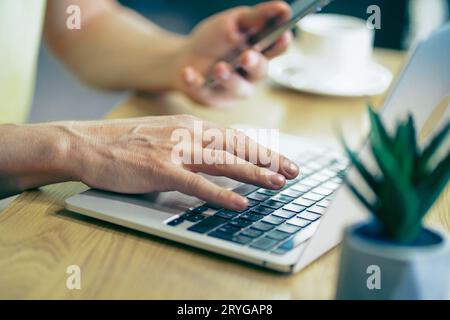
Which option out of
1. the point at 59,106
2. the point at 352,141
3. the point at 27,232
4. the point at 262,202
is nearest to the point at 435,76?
the point at 262,202

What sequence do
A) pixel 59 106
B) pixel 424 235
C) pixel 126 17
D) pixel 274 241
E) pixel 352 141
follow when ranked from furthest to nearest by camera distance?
1. pixel 59 106
2. pixel 126 17
3. pixel 352 141
4. pixel 274 241
5. pixel 424 235

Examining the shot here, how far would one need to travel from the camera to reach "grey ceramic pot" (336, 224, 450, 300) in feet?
1.49

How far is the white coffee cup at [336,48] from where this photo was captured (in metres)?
1.16

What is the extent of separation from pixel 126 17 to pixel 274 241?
0.84 metres

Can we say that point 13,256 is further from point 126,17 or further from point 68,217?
point 126,17

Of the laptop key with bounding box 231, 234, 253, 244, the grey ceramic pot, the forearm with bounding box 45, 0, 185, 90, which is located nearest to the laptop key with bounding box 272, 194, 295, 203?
the laptop key with bounding box 231, 234, 253, 244

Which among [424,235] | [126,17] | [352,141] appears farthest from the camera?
[126,17]

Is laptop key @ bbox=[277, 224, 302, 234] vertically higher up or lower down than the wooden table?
higher up

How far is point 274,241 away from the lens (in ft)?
1.96

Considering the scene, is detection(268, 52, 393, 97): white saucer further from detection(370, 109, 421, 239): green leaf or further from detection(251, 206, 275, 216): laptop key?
detection(370, 109, 421, 239): green leaf

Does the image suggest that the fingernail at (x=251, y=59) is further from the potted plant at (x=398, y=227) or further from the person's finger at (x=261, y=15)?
the potted plant at (x=398, y=227)

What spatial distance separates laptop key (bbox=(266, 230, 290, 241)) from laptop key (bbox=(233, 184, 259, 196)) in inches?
3.9

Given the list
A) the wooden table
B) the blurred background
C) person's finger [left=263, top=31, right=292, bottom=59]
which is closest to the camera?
the wooden table

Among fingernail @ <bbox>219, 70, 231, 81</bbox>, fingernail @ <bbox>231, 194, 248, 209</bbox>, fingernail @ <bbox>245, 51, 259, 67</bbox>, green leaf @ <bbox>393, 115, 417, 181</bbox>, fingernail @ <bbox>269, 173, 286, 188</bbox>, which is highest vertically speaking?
green leaf @ <bbox>393, 115, 417, 181</bbox>
